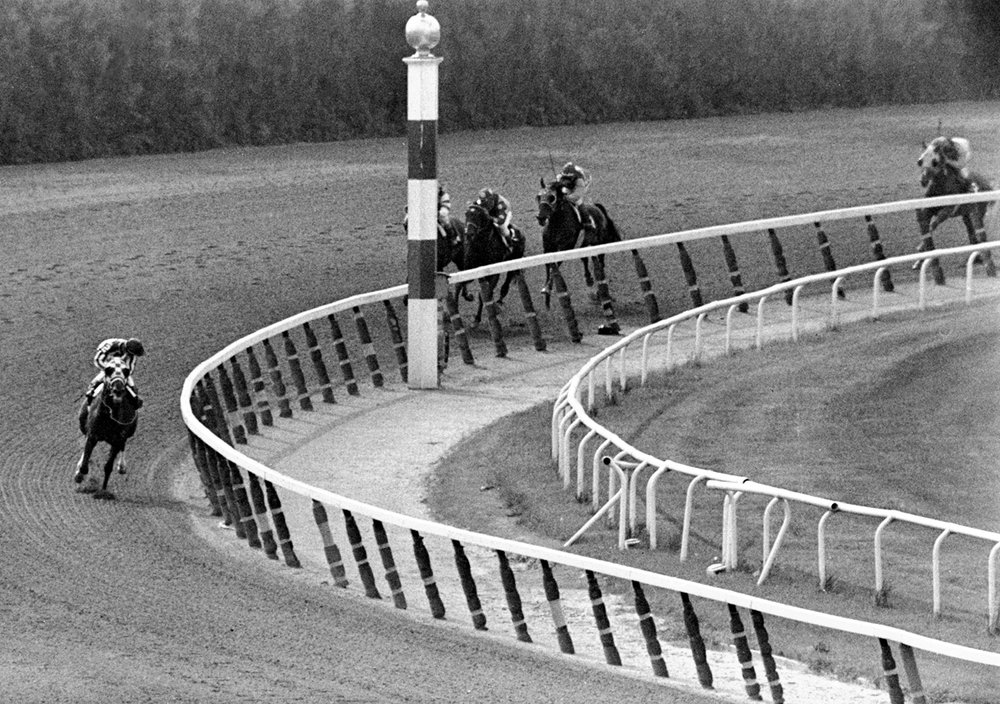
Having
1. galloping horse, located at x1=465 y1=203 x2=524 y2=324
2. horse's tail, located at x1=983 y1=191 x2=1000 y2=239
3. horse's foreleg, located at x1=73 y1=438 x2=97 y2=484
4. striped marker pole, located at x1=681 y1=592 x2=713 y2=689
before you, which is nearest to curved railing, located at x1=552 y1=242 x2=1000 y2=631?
striped marker pole, located at x1=681 y1=592 x2=713 y2=689

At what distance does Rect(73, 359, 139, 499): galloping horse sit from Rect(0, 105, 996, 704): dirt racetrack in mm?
188

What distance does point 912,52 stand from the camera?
3409 cm

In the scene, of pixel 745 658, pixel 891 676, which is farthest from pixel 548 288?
pixel 891 676

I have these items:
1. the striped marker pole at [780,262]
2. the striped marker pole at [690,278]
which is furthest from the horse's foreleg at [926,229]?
the striped marker pole at [690,278]

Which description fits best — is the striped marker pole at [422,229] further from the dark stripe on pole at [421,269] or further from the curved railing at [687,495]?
the curved railing at [687,495]

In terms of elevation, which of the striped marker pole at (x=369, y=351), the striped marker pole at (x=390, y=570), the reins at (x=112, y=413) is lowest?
the striped marker pole at (x=369, y=351)

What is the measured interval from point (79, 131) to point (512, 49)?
291 inches

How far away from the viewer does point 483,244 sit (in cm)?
1900

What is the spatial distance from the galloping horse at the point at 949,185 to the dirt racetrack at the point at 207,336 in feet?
11.0

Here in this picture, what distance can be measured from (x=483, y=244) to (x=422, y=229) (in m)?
2.55

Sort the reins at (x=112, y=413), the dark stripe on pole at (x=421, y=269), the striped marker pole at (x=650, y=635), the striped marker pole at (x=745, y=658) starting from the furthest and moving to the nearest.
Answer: the dark stripe on pole at (x=421, y=269), the reins at (x=112, y=413), the striped marker pole at (x=650, y=635), the striped marker pole at (x=745, y=658)

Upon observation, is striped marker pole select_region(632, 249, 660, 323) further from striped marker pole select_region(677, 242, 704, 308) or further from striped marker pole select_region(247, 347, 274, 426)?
striped marker pole select_region(247, 347, 274, 426)

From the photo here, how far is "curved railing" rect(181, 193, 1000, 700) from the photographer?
8.90m

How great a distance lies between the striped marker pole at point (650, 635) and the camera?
9242 mm
